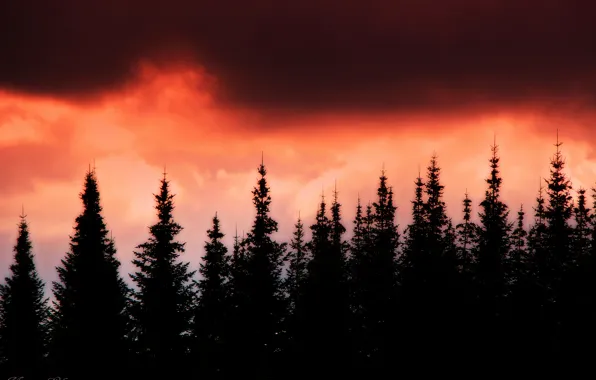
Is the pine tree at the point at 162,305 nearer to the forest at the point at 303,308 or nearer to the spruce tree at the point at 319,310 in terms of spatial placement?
the forest at the point at 303,308

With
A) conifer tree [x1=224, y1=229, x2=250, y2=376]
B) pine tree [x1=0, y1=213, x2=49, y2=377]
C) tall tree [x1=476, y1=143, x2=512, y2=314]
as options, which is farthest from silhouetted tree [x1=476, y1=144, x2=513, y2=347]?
pine tree [x1=0, y1=213, x2=49, y2=377]

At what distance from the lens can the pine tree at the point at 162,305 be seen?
45812 mm

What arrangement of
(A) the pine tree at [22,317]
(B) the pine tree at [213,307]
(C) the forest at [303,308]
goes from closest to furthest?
(C) the forest at [303,308]
(B) the pine tree at [213,307]
(A) the pine tree at [22,317]

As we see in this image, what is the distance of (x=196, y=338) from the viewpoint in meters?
47.9

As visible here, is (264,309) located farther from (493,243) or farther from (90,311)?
(493,243)

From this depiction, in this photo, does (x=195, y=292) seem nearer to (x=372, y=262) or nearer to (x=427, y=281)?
(x=372, y=262)

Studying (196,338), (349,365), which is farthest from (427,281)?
(196,338)

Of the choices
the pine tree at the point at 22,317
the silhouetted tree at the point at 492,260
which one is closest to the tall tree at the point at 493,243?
the silhouetted tree at the point at 492,260

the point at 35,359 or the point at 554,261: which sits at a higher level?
the point at 554,261

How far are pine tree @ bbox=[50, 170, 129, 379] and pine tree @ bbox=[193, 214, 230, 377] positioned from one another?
18.4 feet

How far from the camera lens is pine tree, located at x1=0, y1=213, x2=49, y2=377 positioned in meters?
66.0

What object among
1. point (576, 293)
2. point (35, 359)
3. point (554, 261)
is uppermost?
point (554, 261)

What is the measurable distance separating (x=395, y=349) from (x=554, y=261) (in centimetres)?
2186

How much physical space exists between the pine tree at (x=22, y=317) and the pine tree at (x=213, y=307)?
65.0 ft
